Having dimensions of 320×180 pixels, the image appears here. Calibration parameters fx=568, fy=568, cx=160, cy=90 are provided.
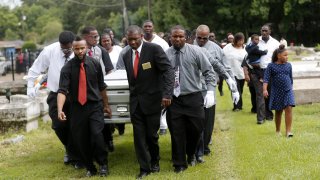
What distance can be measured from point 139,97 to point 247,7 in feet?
153

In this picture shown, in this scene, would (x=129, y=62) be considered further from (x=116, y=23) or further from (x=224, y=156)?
(x=116, y=23)

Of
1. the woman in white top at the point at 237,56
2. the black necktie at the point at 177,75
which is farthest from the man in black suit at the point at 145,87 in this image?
the woman in white top at the point at 237,56

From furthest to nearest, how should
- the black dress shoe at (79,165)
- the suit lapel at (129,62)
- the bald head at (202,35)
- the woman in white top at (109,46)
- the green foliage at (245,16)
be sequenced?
the green foliage at (245,16)
the woman in white top at (109,46)
the bald head at (202,35)
the black dress shoe at (79,165)
the suit lapel at (129,62)

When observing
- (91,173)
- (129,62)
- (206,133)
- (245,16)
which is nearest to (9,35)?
(245,16)

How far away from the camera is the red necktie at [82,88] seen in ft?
25.0

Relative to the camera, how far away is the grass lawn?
748 centimetres

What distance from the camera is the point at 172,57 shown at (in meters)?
7.82

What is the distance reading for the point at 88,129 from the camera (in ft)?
25.3

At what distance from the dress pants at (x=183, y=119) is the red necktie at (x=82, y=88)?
1.17m

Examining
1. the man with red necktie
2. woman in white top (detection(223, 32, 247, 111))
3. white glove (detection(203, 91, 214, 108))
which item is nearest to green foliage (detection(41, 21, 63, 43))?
woman in white top (detection(223, 32, 247, 111))

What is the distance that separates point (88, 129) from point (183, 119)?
1.30 metres

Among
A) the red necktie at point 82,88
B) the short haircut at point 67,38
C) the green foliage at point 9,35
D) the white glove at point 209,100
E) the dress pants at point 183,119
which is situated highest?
the short haircut at point 67,38

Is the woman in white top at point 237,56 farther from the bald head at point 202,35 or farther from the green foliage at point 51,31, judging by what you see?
the green foliage at point 51,31

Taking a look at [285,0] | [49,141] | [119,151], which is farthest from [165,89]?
[285,0]
